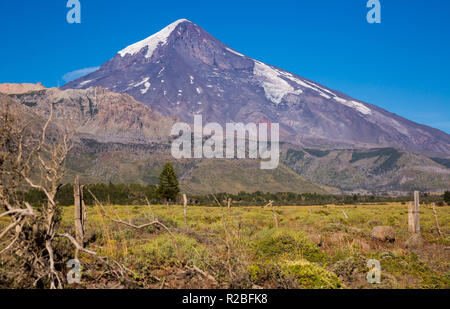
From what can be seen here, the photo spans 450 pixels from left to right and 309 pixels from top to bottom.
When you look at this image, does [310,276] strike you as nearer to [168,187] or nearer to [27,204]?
[27,204]

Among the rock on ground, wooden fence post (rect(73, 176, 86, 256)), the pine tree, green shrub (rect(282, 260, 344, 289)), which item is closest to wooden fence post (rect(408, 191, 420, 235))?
the rock on ground

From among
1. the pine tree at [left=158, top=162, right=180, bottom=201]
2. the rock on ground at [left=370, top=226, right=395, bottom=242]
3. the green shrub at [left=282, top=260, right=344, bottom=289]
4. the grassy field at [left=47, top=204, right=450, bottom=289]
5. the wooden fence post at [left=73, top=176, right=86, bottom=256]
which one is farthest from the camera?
the pine tree at [left=158, top=162, right=180, bottom=201]

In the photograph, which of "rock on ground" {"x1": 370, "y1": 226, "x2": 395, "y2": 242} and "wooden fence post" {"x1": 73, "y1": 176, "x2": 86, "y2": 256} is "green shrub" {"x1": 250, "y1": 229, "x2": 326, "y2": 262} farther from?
"rock on ground" {"x1": 370, "y1": 226, "x2": 395, "y2": 242}

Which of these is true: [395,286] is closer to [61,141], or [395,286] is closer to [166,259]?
[166,259]

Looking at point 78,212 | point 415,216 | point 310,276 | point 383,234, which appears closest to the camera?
point 310,276

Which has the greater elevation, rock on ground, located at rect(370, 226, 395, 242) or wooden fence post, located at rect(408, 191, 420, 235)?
wooden fence post, located at rect(408, 191, 420, 235)

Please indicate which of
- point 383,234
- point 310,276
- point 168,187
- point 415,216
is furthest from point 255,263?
point 168,187

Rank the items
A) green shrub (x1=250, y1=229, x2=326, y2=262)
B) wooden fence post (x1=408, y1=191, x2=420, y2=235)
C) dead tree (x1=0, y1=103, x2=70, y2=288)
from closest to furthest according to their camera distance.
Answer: dead tree (x1=0, y1=103, x2=70, y2=288)
green shrub (x1=250, y1=229, x2=326, y2=262)
wooden fence post (x1=408, y1=191, x2=420, y2=235)

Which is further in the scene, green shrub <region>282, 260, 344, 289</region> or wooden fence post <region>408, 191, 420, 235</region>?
wooden fence post <region>408, 191, 420, 235</region>

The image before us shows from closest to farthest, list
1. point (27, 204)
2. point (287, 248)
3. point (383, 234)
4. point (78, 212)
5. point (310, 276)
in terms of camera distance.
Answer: point (27, 204) < point (310, 276) < point (78, 212) < point (287, 248) < point (383, 234)
